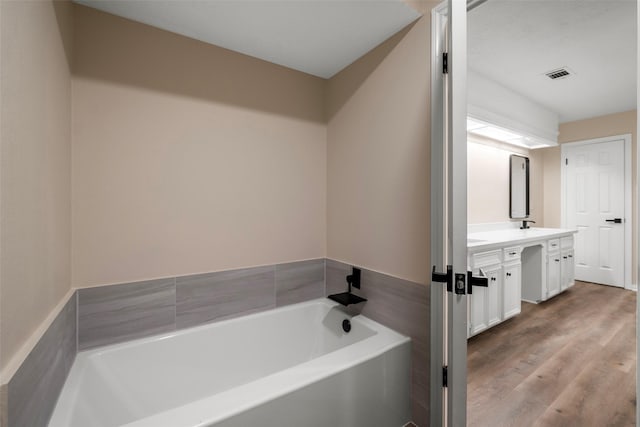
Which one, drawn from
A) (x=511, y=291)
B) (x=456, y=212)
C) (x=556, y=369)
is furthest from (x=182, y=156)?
(x=511, y=291)

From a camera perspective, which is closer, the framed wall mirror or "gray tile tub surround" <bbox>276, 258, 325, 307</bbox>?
"gray tile tub surround" <bbox>276, 258, 325, 307</bbox>

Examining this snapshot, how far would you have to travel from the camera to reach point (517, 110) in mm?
3176

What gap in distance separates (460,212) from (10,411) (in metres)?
1.38

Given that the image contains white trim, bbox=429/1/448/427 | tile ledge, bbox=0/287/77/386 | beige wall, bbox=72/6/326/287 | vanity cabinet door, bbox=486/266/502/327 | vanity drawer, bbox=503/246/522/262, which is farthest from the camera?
vanity drawer, bbox=503/246/522/262

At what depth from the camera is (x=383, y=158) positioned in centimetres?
170

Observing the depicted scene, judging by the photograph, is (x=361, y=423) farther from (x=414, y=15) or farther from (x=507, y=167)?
(x=507, y=167)

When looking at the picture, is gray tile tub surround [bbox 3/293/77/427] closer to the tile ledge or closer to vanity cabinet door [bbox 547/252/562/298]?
the tile ledge

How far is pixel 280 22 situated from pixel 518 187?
3.95 meters

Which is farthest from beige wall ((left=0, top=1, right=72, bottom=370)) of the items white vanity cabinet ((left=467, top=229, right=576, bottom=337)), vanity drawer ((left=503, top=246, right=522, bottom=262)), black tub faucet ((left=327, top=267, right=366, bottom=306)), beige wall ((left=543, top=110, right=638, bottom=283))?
beige wall ((left=543, top=110, right=638, bottom=283))

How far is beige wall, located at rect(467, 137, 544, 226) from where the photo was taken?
329 centimetres

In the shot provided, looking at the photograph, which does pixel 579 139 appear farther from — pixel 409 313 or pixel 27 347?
pixel 27 347

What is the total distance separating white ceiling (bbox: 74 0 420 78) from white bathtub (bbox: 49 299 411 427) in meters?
1.74

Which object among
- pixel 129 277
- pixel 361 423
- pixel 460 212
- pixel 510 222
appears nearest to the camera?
pixel 460 212

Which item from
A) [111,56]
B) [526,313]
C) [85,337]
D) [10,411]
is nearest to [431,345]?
[10,411]
